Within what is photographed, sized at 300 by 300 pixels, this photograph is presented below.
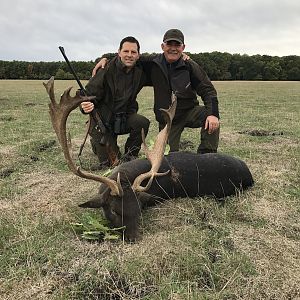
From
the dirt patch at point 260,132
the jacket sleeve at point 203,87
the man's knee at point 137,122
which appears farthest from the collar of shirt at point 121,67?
the dirt patch at point 260,132

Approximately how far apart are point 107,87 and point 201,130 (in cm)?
176

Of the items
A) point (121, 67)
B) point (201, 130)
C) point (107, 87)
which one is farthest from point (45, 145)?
point (201, 130)

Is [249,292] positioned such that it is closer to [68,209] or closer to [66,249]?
[66,249]

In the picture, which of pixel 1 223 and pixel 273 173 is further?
pixel 273 173

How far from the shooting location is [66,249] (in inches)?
167

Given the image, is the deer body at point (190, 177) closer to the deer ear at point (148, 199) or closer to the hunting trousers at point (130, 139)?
the deer ear at point (148, 199)

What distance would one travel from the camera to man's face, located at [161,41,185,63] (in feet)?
23.7

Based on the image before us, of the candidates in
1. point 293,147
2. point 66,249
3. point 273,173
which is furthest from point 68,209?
point 293,147

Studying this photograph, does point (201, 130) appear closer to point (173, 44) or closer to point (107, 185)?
point (173, 44)

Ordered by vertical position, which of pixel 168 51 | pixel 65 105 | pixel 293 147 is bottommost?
pixel 293 147

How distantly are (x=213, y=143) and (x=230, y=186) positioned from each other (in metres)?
1.50

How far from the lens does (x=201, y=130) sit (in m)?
7.39

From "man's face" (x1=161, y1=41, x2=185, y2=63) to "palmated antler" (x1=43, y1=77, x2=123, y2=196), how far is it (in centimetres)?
275

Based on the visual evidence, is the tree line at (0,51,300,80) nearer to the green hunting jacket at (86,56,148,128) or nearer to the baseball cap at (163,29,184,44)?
the green hunting jacket at (86,56,148,128)
